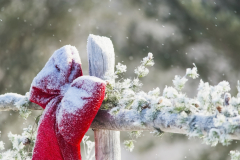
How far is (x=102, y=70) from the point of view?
36.8 inches

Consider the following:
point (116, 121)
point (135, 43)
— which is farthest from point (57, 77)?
point (135, 43)

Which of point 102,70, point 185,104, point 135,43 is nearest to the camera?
point 185,104

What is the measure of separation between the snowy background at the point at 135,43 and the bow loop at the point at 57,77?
8.98ft

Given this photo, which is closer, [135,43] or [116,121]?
[116,121]

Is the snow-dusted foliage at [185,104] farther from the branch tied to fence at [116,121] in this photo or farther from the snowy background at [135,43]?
the snowy background at [135,43]

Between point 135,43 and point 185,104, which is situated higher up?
point 135,43

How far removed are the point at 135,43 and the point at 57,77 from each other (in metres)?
2.88

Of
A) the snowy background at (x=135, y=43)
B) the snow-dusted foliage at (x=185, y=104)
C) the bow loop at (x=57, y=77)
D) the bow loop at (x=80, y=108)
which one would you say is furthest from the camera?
the snowy background at (x=135, y=43)

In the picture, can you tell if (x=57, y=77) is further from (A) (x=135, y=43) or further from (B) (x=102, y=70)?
(A) (x=135, y=43)

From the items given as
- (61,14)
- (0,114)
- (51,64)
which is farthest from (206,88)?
(0,114)

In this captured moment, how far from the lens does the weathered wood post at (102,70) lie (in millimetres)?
933

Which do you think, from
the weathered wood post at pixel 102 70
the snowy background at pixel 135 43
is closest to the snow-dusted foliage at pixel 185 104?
the weathered wood post at pixel 102 70

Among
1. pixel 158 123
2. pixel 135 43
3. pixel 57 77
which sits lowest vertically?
pixel 158 123

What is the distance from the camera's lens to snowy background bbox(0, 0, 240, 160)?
11.5 feet
